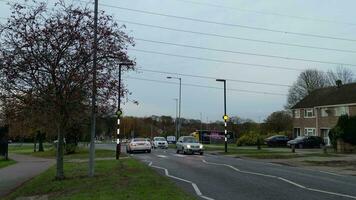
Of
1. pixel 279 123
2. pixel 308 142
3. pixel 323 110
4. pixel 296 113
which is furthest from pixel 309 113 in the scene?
pixel 279 123

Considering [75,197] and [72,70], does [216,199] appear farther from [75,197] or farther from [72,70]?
[72,70]

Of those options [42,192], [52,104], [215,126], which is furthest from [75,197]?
[215,126]

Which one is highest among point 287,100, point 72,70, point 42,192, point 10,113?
point 287,100

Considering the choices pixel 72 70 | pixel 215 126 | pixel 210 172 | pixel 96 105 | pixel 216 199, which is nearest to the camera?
pixel 216 199

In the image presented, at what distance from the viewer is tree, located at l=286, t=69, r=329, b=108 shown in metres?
92.1

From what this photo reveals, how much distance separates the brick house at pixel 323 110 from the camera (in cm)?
5888

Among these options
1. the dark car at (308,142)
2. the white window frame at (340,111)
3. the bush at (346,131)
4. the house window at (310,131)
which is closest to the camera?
the bush at (346,131)

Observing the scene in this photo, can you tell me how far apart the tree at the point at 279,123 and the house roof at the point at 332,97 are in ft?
64.0

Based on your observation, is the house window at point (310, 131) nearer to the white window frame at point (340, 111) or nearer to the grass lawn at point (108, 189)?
the white window frame at point (340, 111)

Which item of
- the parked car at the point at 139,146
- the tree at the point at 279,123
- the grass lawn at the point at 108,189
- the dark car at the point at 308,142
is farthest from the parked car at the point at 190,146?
the tree at the point at 279,123

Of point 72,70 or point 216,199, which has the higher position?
point 72,70

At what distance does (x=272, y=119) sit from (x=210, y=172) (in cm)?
7406

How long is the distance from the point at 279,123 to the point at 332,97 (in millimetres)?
28969

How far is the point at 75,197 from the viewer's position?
45.9ft
